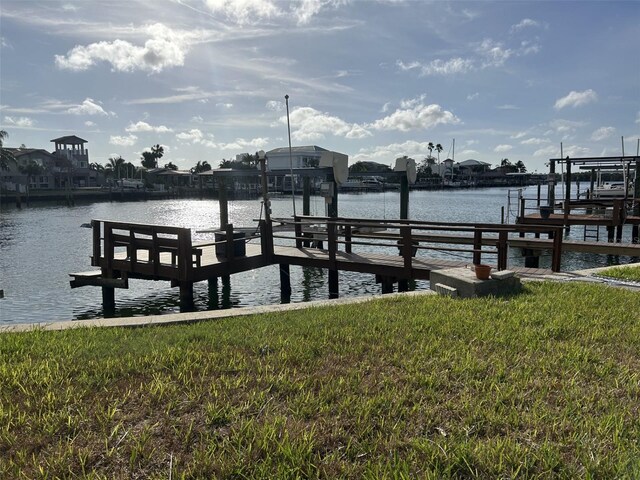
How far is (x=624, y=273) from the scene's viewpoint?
345 inches

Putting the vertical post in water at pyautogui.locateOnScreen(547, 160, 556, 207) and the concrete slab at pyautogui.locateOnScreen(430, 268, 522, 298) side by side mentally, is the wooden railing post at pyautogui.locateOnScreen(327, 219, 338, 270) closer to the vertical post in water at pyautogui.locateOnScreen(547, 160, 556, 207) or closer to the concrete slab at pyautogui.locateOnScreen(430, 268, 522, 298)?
the concrete slab at pyautogui.locateOnScreen(430, 268, 522, 298)

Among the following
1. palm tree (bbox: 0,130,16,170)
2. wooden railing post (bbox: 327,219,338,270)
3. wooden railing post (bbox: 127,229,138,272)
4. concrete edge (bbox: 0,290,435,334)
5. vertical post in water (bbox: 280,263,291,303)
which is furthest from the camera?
palm tree (bbox: 0,130,16,170)

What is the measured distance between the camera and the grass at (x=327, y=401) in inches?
105

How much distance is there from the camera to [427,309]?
19.9ft

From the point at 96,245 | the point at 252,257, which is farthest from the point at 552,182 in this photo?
the point at 96,245

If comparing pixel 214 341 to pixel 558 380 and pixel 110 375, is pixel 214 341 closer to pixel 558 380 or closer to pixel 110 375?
pixel 110 375

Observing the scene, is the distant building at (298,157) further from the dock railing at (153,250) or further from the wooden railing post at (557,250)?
the wooden railing post at (557,250)

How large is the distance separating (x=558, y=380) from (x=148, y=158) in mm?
142791

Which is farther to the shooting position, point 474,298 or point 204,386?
point 474,298

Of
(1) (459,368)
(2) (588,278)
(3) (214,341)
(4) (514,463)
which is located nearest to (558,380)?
(1) (459,368)

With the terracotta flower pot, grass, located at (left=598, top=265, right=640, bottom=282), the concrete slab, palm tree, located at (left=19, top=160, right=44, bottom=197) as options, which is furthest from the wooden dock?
palm tree, located at (left=19, top=160, right=44, bottom=197)

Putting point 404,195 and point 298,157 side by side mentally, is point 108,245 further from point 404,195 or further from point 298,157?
point 298,157

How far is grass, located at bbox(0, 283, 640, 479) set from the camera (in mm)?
2672

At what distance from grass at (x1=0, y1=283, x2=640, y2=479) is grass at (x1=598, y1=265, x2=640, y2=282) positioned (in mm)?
3567
